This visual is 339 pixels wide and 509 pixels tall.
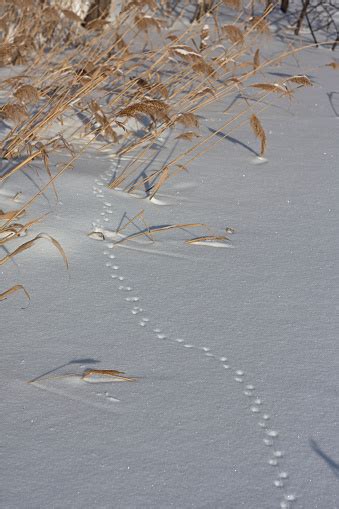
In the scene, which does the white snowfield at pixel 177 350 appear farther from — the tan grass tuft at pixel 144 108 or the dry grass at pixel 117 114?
the tan grass tuft at pixel 144 108

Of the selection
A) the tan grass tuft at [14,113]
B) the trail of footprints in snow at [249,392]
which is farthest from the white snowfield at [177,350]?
the tan grass tuft at [14,113]

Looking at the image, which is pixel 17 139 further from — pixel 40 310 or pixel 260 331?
pixel 260 331

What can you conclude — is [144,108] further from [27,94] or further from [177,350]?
[177,350]

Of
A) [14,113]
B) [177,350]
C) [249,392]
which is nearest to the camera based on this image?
[249,392]

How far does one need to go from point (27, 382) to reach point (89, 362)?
123 mm

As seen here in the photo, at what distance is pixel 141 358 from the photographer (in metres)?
1.40

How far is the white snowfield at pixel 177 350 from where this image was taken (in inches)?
43.8

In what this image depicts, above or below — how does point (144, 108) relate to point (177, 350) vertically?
above

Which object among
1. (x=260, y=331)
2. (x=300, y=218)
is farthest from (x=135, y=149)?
(x=260, y=331)

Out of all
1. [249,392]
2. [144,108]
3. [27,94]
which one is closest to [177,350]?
[249,392]

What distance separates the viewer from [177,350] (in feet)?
4.70

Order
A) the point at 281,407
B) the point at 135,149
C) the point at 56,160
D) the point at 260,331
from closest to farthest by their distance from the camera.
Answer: the point at 281,407
the point at 260,331
the point at 56,160
the point at 135,149

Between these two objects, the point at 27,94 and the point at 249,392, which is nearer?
the point at 249,392

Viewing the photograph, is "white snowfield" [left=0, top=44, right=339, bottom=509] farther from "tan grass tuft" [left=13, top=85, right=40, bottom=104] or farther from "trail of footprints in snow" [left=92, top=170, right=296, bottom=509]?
"tan grass tuft" [left=13, top=85, right=40, bottom=104]
